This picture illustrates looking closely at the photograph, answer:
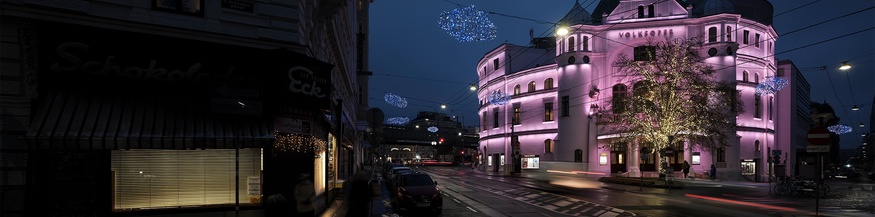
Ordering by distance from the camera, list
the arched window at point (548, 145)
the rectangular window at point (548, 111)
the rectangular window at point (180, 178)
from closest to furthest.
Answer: the rectangular window at point (180, 178)
the rectangular window at point (548, 111)
the arched window at point (548, 145)

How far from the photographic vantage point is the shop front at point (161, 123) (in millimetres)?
9945

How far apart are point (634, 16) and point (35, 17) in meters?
44.6

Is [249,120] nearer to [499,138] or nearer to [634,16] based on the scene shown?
[634,16]

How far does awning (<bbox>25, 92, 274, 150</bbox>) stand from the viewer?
9.76 meters

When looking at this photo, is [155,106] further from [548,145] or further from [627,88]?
[548,145]

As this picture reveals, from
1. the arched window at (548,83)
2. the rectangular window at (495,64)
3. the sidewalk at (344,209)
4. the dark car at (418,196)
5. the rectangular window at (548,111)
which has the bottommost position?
the sidewalk at (344,209)

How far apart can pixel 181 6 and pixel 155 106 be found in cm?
227

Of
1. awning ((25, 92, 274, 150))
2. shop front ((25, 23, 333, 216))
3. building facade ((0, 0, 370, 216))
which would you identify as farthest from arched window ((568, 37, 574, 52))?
awning ((25, 92, 274, 150))

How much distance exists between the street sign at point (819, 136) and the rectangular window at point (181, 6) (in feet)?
53.4

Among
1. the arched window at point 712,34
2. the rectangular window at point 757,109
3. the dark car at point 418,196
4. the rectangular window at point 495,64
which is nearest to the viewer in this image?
the dark car at point 418,196

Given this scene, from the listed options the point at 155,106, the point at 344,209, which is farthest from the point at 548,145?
the point at 155,106

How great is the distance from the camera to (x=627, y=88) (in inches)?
1741

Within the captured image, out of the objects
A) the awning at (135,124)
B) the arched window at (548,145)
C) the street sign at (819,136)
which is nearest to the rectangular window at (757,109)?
the arched window at (548,145)

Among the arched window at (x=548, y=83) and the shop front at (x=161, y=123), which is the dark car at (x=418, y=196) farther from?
the arched window at (x=548, y=83)
